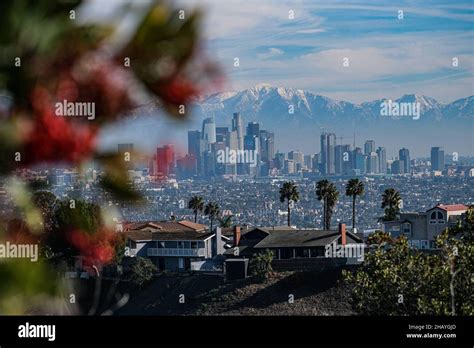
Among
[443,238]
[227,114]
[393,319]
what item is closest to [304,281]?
[443,238]

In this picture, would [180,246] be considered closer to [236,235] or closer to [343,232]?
[236,235]

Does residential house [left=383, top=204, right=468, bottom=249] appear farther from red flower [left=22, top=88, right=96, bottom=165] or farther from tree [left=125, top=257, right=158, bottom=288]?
red flower [left=22, top=88, right=96, bottom=165]

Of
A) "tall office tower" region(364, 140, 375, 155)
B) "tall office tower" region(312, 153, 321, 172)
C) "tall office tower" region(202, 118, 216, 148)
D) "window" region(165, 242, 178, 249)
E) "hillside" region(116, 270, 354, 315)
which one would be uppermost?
"tall office tower" region(202, 118, 216, 148)

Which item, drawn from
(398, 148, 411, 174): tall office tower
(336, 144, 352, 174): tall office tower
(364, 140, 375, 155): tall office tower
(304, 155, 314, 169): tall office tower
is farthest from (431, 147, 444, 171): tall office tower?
(304, 155, 314, 169): tall office tower

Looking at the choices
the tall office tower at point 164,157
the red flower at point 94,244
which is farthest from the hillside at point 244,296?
the red flower at point 94,244

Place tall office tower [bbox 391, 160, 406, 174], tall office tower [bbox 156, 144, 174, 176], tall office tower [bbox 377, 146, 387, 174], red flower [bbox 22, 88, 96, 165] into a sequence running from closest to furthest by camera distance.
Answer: red flower [bbox 22, 88, 96, 165], tall office tower [bbox 156, 144, 174, 176], tall office tower [bbox 377, 146, 387, 174], tall office tower [bbox 391, 160, 406, 174]

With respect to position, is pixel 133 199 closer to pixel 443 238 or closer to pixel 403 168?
pixel 403 168

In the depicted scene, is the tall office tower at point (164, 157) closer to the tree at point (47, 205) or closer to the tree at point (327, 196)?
the tree at point (47, 205)
